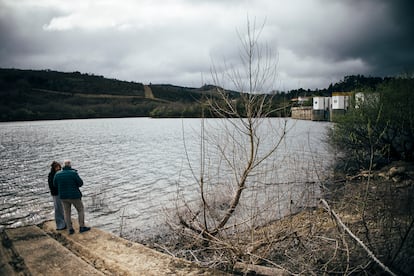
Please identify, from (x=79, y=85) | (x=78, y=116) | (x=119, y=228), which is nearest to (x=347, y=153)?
(x=119, y=228)

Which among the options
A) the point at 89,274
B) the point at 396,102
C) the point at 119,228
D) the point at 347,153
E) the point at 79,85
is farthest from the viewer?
the point at 79,85

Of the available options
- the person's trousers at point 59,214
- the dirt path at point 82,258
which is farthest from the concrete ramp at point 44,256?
the person's trousers at point 59,214

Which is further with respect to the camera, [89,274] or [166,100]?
[166,100]

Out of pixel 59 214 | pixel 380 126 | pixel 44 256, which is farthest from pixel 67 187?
pixel 380 126

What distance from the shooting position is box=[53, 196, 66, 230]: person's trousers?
29.2 feet

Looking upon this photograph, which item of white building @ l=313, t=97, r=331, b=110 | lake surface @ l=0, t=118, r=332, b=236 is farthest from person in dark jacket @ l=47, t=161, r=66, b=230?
white building @ l=313, t=97, r=331, b=110

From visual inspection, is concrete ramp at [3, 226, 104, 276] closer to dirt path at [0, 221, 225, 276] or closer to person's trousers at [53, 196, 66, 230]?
dirt path at [0, 221, 225, 276]

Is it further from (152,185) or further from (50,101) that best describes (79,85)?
(152,185)

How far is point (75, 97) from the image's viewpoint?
430ft

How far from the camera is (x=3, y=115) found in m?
108

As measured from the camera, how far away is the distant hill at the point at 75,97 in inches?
4444

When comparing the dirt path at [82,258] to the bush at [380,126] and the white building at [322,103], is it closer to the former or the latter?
the bush at [380,126]

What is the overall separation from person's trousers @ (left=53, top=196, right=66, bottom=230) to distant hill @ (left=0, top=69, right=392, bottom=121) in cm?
9333

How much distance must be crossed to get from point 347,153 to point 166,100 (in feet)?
432
